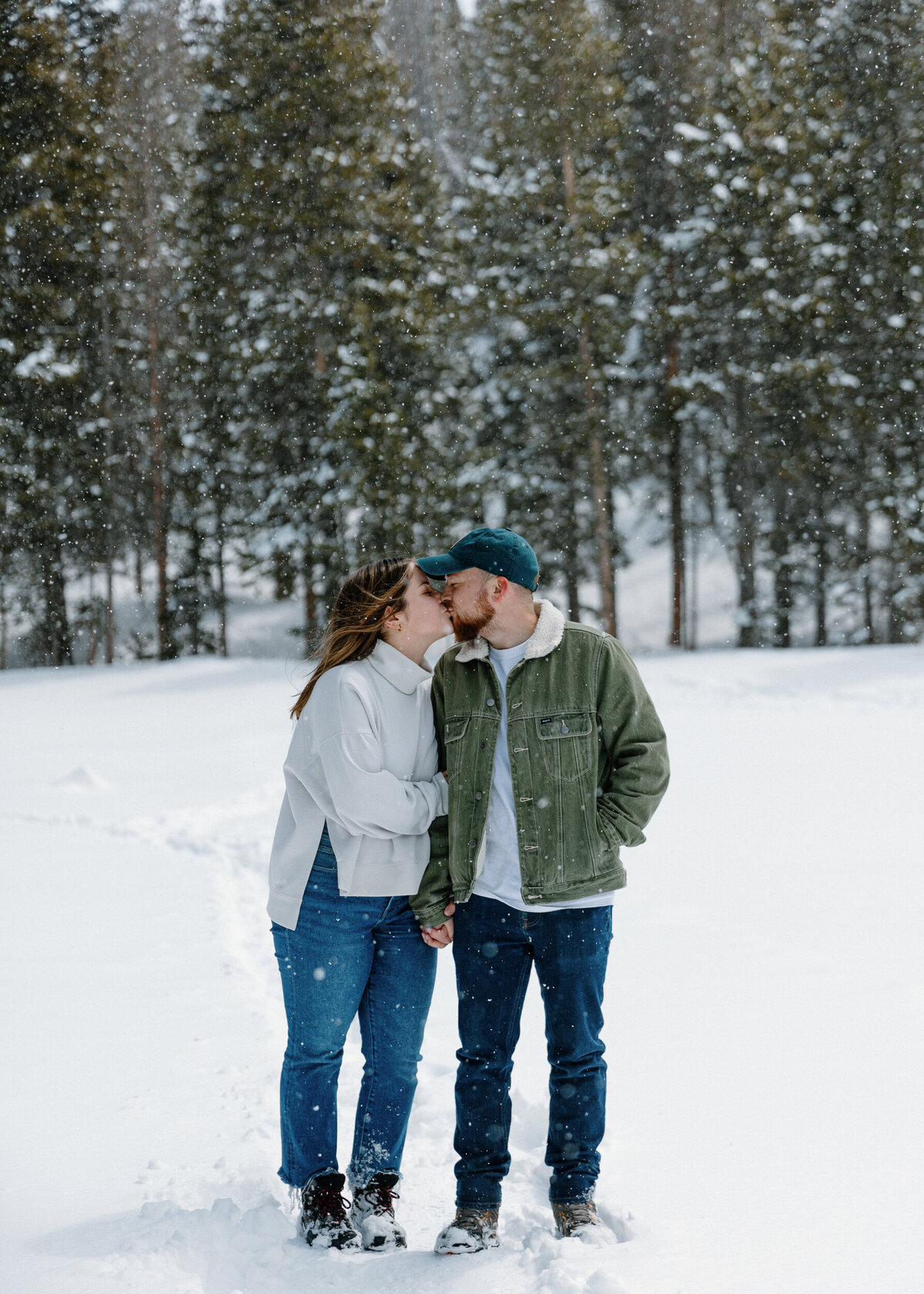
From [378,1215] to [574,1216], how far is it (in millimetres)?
538

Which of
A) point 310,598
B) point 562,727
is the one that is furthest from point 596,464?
point 562,727

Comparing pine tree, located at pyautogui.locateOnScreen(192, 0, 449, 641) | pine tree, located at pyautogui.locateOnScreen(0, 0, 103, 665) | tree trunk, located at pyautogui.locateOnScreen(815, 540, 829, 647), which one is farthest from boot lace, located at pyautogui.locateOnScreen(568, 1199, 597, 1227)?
tree trunk, located at pyautogui.locateOnScreen(815, 540, 829, 647)

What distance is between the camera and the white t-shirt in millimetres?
2768

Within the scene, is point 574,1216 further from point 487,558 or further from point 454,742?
point 487,558

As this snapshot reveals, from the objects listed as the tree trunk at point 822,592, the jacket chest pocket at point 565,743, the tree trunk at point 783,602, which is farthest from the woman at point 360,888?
the tree trunk at point 822,592

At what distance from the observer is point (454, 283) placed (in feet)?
63.0

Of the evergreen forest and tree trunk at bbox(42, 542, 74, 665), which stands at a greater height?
the evergreen forest

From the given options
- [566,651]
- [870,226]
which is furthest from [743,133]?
[566,651]

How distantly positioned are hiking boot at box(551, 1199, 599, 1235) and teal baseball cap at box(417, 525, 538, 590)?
5.64 ft

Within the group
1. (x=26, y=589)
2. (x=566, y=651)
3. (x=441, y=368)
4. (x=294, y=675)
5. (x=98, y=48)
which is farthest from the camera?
(x=26, y=589)

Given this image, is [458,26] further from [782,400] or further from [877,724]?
[877,724]

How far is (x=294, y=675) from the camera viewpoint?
16625 millimetres

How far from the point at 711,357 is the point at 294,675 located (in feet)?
35.3

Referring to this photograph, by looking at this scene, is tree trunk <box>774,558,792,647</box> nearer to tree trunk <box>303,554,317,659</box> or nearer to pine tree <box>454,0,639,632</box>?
pine tree <box>454,0,639,632</box>
